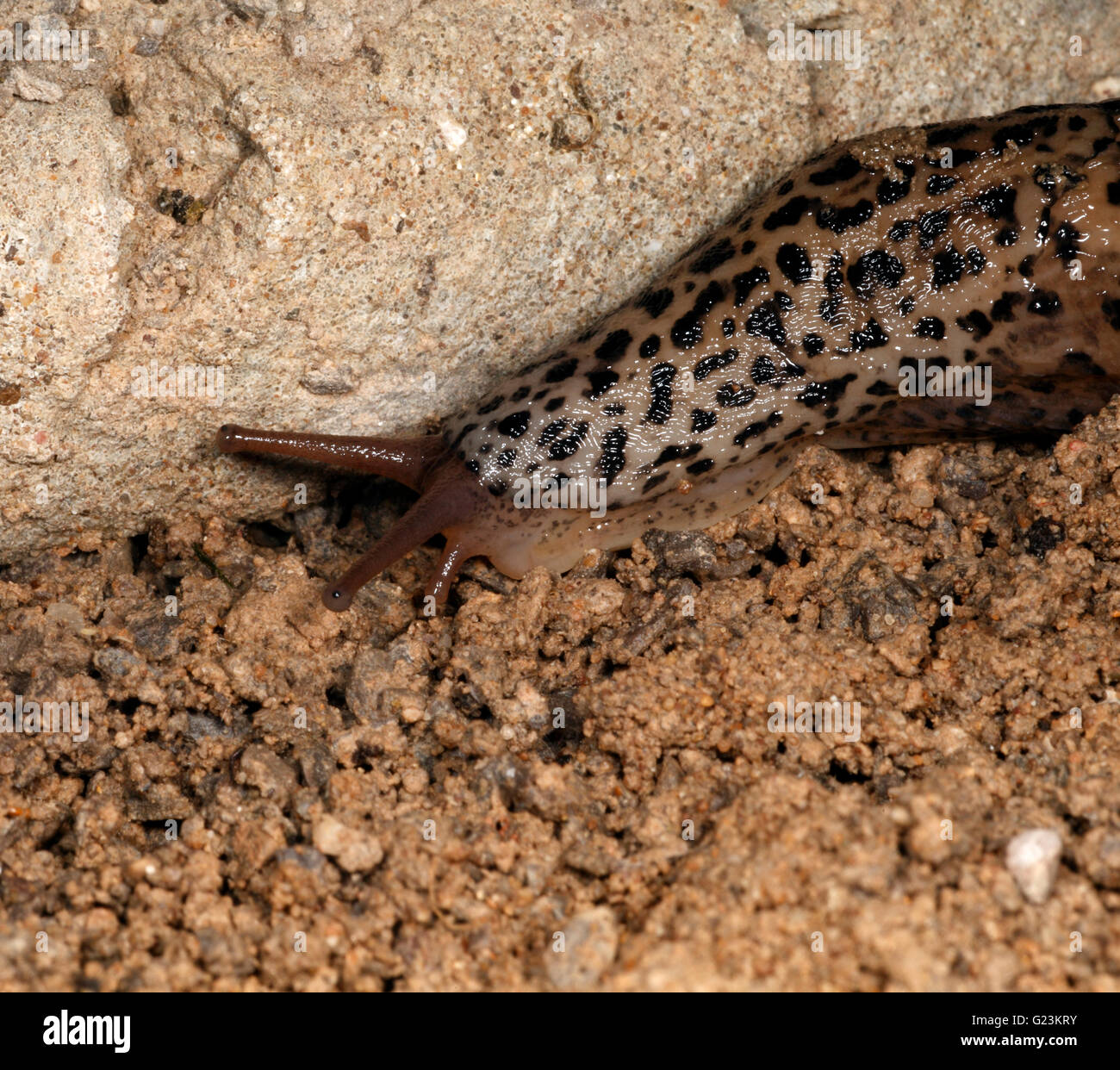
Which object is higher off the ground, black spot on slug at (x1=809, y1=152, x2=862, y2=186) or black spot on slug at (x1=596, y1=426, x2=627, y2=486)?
black spot on slug at (x1=809, y1=152, x2=862, y2=186)

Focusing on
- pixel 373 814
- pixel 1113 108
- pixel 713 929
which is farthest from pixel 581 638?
pixel 1113 108

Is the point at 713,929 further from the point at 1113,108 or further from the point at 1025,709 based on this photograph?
the point at 1113,108

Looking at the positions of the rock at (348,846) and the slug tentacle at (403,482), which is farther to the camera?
the slug tentacle at (403,482)

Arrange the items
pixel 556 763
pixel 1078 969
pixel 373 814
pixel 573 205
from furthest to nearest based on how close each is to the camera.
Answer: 1. pixel 573 205
2. pixel 556 763
3. pixel 373 814
4. pixel 1078 969

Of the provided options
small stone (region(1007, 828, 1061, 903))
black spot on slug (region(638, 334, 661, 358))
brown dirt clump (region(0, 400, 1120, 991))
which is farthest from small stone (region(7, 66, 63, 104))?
small stone (region(1007, 828, 1061, 903))

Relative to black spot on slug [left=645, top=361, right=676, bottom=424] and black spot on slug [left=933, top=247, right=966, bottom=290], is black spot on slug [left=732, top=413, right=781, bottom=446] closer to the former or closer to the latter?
black spot on slug [left=645, top=361, right=676, bottom=424]

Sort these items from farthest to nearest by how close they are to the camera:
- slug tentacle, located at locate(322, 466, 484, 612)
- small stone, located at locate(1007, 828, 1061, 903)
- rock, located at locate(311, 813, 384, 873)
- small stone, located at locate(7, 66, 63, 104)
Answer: slug tentacle, located at locate(322, 466, 484, 612), small stone, located at locate(7, 66, 63, 104), rock, located at locate(311, 813, 384, 873), small stone, located at locate(1007, 828, 1061, 903)

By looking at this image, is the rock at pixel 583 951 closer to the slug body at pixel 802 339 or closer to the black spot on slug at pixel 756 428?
the slug body at pixel 802 339

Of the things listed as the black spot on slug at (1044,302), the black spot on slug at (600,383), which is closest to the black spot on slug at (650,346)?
the black spot on slug at (600,383)
